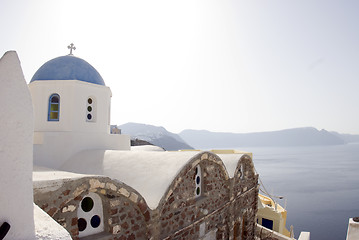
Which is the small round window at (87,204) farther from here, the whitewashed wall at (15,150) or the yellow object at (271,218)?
the yellow object at (271,218)

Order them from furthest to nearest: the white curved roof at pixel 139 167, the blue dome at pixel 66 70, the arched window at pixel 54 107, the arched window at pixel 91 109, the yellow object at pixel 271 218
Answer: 1. the yellow object at pixel 271 218
2. the arched window at pixel 91 109
3. the blue dome at pixel 66 70
4. the arched window at pixel 54 107
5. the white curved roof at pixel 139 167

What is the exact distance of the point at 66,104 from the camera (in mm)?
8195

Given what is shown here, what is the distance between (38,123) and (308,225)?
33979 mm

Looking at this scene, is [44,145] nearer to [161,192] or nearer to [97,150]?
[97,150]

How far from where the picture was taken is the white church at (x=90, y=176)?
1.65m

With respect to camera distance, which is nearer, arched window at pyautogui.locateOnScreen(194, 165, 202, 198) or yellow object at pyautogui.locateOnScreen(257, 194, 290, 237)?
arched window at pyautogui.locateOnScreen(194, 165, 202, 198)

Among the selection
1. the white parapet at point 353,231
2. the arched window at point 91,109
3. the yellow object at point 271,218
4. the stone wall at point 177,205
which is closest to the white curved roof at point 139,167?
the stone wall at point 177,205

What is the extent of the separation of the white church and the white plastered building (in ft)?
0.10

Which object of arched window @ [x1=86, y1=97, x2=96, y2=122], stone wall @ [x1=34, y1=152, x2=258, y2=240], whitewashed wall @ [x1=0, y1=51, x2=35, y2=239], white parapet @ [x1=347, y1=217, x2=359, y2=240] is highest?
arched window @ [x1=86, y1=97, x2=96, y2=122]

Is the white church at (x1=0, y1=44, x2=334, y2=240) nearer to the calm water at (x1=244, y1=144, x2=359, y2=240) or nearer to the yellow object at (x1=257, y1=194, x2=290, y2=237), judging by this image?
the yellow object at (x1=257, y1=194, x2=290, y2=237)

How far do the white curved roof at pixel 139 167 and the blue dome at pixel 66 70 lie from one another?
8.72 feet

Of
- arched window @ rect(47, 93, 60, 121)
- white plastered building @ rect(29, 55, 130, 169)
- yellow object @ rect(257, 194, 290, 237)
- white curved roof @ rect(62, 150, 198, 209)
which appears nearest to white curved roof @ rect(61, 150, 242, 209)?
white curved roof @ rect(62, 150, 198, 209)

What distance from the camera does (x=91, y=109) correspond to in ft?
29.0

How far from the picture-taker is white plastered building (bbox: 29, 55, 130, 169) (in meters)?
7.55
